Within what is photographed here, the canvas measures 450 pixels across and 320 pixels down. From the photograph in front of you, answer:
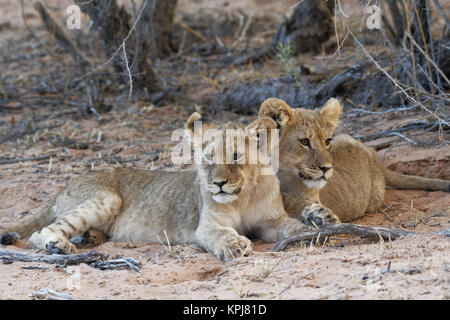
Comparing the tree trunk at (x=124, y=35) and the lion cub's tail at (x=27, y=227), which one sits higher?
the tree trunk at (x=124, y=35)

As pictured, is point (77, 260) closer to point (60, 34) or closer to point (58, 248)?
point (58, 248)

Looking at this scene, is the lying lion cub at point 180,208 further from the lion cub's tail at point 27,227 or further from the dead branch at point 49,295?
the dead branch at point 49,295

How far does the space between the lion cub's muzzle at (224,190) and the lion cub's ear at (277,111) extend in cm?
86

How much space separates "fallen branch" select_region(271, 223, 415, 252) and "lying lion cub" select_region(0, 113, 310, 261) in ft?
0.95

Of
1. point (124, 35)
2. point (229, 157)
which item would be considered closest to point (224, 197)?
point (229, 157)

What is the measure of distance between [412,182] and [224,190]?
2.39 meters

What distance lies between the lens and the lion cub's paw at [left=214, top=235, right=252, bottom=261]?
172 inches

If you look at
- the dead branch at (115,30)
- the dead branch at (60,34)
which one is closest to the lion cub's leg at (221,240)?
the dead branch at (115,30)

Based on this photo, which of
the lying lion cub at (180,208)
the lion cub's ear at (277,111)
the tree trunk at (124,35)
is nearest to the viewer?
the lying lion cub at (180,208)

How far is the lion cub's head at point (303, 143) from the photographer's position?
5.14 m

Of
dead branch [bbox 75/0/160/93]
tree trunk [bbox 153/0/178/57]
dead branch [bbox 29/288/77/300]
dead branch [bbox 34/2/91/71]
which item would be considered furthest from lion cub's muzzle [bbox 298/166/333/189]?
tree trunk [bbox 153/0/178/57]

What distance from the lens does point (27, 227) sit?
568 centimetres

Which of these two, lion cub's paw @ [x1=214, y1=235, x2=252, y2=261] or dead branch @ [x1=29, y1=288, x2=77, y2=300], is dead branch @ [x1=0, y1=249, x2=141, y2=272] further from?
dead branch @ [x1=29, y1=288, x2=77, y2=300]
